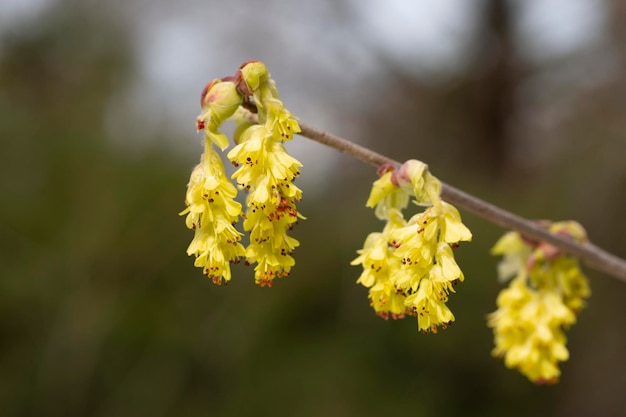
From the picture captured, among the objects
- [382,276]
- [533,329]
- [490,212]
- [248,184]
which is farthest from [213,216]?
[533,329]

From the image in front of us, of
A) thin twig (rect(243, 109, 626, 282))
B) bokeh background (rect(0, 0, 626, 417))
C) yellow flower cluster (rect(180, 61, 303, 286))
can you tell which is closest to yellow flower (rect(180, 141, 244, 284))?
yellow flower cluster (rect(180, 61, 303, 286))

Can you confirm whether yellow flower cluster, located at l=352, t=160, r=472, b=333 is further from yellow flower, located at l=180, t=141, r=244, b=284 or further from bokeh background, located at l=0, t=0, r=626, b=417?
bokeh background, located at l=0, t=0, r=626, b=417

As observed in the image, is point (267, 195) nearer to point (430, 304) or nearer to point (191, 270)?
point (430, 304)

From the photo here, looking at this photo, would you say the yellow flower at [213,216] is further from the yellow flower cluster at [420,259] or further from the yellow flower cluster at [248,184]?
the yellow flower cluster at [420,259]

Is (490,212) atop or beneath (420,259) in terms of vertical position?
atop

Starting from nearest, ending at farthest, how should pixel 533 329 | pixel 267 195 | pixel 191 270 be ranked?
pixel 267 195, pixel 533 329, pixel 191 270

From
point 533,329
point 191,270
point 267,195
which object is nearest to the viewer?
point 267,195

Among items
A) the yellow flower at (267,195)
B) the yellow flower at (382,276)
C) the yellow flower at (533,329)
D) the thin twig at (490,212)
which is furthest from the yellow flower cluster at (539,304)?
the yellow flower at (267,195)
